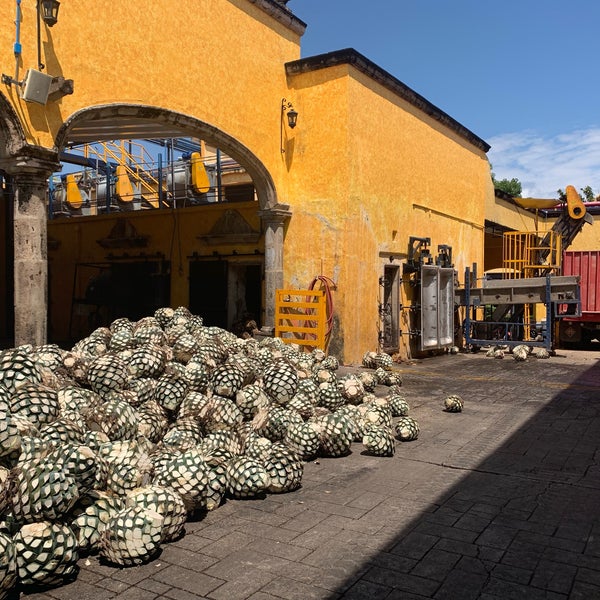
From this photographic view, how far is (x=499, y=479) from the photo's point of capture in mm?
4934

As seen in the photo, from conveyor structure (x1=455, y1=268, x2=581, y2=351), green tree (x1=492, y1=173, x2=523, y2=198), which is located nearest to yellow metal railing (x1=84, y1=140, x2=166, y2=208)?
conveyor structure (x1=455, y1=268, x2=581, y2=351)

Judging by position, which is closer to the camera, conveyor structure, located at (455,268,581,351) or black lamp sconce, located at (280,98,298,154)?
black lamp sconce, located at (280,98,298,154)

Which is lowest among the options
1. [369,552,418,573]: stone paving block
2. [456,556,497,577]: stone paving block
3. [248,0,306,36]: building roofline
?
[369,552,418,573]: stone paving block

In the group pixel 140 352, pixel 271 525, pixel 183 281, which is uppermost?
pixel 183 281

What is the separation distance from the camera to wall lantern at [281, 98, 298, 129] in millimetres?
11781

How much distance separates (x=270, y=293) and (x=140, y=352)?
246 inches

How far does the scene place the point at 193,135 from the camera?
33.9 ft

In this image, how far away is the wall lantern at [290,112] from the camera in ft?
38.7

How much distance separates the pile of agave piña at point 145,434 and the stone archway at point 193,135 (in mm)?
3325

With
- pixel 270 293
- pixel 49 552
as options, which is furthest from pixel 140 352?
pixel 270 293

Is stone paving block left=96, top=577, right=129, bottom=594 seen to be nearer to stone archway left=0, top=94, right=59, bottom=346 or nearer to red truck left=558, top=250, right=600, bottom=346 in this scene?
stone archway left=0, top=94, right=59, bottom=346

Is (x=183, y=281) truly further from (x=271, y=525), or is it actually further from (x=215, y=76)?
(x=271, y=525)

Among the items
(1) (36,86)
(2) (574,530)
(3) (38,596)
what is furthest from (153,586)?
(1) (36,86)

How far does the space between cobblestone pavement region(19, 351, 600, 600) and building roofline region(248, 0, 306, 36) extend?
898 cm
